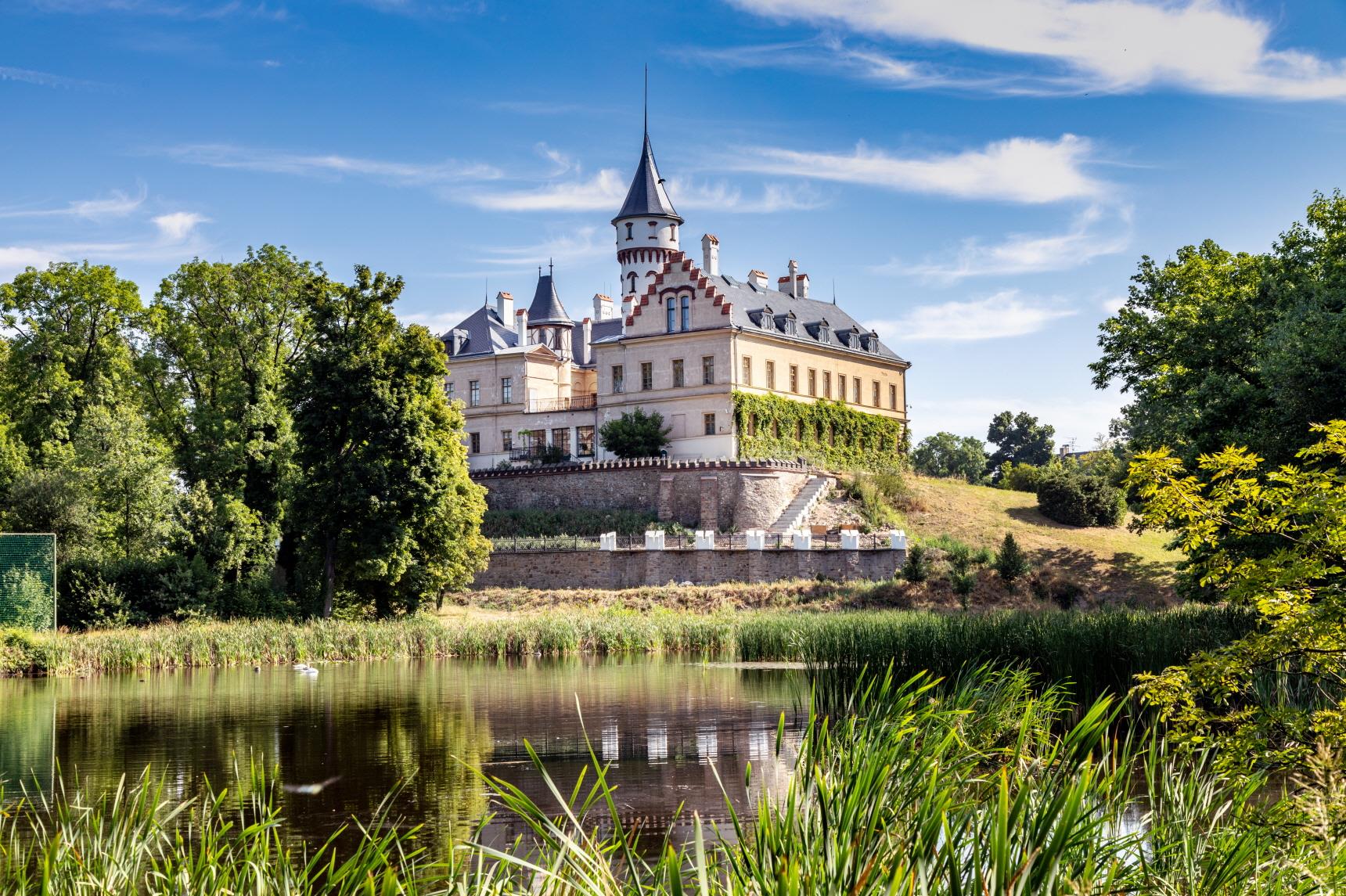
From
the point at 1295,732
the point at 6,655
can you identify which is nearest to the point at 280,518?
the point at 6,655

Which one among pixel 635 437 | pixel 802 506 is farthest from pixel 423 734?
pixel 635 437

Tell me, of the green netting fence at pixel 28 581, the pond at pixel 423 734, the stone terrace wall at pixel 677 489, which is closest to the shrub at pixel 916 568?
the stone terrace wall at pixel 677 489

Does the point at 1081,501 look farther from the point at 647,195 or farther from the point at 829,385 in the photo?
the point at 647,195

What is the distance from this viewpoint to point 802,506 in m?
48.6

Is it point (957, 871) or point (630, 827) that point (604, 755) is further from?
point (957, 871)

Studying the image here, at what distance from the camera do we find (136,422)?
3625cm

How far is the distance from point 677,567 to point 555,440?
15.7m

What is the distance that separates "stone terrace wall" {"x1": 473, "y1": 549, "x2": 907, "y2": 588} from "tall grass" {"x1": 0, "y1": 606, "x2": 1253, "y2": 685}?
6130 mm

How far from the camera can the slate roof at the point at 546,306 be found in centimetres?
6594

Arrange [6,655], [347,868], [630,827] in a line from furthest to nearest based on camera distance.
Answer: [6,655], [630,827], [347,868]

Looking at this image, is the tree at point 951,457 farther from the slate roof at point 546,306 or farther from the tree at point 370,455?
the tree at point 370,455

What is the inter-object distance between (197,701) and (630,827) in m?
11.7

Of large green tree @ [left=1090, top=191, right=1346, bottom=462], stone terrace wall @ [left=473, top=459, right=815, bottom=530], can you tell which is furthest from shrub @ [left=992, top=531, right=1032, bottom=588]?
stone terrace wall @ [left=473, top=459, right=815, bottom=530]

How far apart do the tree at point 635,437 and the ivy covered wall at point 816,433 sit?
3194mm
